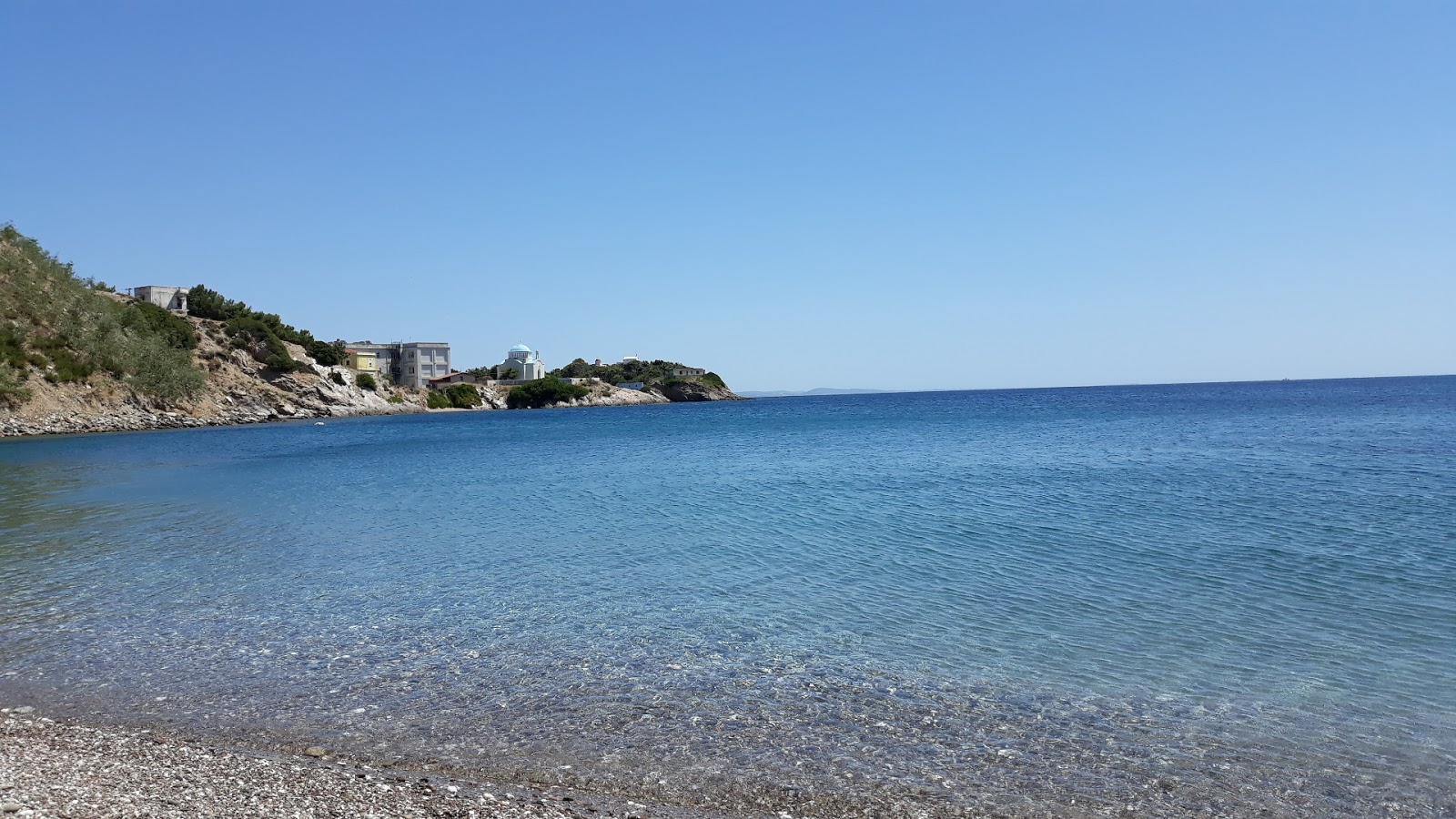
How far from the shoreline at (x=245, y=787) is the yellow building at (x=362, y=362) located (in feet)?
421

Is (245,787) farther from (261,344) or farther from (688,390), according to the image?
(688,390)

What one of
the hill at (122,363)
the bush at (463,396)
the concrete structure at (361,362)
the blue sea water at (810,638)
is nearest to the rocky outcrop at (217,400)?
the hill at (122,363)

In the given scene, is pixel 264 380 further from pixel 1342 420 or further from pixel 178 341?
pixel 1342 420

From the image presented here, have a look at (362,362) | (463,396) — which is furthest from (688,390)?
(362,362)

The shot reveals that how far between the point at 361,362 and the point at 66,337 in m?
61.7

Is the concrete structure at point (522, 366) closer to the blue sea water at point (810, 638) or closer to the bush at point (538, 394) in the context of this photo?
the bush at point (538, 394)

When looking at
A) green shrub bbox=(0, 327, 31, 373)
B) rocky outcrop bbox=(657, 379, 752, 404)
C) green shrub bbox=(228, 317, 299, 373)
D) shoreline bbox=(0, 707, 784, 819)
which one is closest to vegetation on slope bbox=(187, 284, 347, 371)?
green shrub bbox=(228, 317, 299, 373)

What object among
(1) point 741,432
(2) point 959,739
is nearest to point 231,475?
(2) point 959,739

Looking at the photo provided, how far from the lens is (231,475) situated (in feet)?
118

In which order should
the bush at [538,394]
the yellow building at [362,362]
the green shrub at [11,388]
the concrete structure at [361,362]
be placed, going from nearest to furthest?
the green shrub at [11,388] → the concrete structure at [361,362] → the yellow building at [362,362] → the bush at [538,394]

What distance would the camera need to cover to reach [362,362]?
449ft

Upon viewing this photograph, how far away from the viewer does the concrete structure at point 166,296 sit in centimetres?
11275

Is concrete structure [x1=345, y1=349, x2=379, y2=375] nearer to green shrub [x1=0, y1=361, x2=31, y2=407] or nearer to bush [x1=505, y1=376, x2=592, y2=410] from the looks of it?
bush [x1=505, y1=376, x2=592, y2=410]

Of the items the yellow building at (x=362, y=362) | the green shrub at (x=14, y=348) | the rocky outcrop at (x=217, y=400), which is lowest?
the rocky outcrop at (x=217, y=400)
